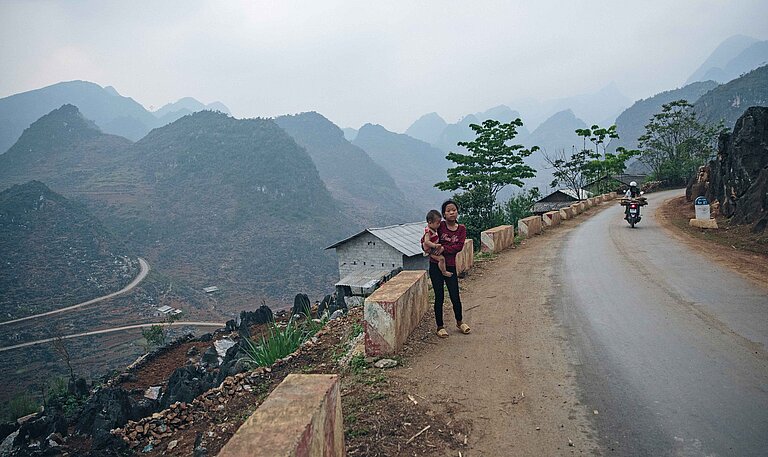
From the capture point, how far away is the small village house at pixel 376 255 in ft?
88.9

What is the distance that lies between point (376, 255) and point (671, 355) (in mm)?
23980

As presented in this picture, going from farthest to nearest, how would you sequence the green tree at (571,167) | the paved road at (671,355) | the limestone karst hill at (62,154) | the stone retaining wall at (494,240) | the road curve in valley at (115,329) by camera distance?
1. the limestone karst hill at (62,154)
2. the green tree at (571,167)
3. the road curve in valley at (115,329)
4. the stone retaining wall at (494,240)
5. the paved road at (671,355)

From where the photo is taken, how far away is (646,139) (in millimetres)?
52781

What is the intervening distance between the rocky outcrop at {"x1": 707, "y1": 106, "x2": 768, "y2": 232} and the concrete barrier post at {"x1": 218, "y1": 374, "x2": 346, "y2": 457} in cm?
1463

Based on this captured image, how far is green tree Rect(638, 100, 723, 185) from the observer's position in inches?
1843

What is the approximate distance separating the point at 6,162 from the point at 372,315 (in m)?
139

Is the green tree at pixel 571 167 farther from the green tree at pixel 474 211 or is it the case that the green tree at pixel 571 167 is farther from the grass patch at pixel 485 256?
the grass patch at pixel 485 256

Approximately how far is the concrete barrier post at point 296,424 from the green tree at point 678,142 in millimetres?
52082

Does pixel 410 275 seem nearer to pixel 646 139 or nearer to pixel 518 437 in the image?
pixel 518 437

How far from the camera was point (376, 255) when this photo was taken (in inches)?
1122

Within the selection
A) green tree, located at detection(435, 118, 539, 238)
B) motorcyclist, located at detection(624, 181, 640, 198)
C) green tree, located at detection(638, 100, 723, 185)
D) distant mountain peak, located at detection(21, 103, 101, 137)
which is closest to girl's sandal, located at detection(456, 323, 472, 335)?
motorcyclist, located at detection(624, 181, 640, 198)

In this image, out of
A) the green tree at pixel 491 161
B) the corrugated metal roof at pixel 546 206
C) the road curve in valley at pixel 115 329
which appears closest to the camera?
the green tree at pixel 491 161

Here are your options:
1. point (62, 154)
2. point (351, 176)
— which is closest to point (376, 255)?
point (62, 154)

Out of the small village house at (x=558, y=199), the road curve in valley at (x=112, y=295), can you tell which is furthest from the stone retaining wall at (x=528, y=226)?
the road curve in valley at (x=112, y=295)
